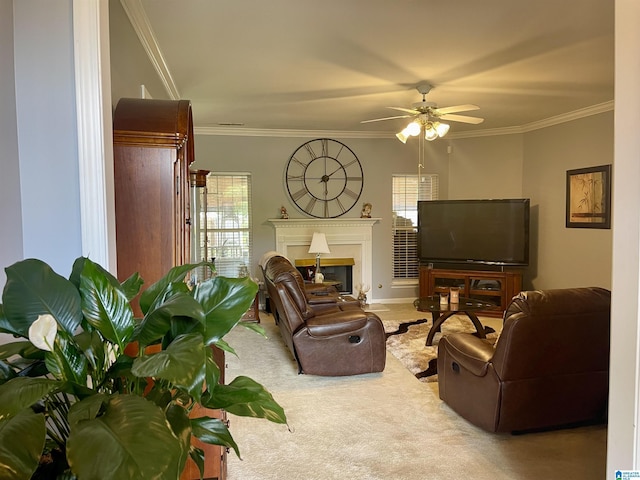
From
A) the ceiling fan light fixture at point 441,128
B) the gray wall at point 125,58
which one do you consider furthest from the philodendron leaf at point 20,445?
the ceiling fan light fixture at point 441,128

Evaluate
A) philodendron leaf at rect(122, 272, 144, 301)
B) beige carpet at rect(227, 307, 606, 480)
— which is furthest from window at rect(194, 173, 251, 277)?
philodendron leaf at rect(122, 272, 144, 301)

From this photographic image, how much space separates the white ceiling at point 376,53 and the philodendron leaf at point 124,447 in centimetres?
241

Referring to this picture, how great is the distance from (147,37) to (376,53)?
1616 mm

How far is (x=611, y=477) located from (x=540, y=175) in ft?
17.0

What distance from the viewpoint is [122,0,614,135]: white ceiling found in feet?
8.14

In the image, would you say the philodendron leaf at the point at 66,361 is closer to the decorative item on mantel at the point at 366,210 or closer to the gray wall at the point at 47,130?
the gray wall at the point at 47,130

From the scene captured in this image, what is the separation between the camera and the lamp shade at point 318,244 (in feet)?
18.7

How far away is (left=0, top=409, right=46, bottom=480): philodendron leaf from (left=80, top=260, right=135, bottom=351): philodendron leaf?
0.18 metres

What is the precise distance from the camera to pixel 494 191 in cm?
629

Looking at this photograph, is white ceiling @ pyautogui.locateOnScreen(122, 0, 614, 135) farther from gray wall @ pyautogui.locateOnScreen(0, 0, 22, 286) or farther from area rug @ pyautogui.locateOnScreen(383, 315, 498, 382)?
area rug @ pyautogui.locateOnScreen(383, 315, 498, 382)

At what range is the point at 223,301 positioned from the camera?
2.71ft

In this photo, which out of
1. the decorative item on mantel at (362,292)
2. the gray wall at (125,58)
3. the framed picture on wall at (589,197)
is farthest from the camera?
the decorative item on mantel at (362,292)

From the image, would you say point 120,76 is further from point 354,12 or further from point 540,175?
point 540,175

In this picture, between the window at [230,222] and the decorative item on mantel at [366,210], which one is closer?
the window at [230,222]
